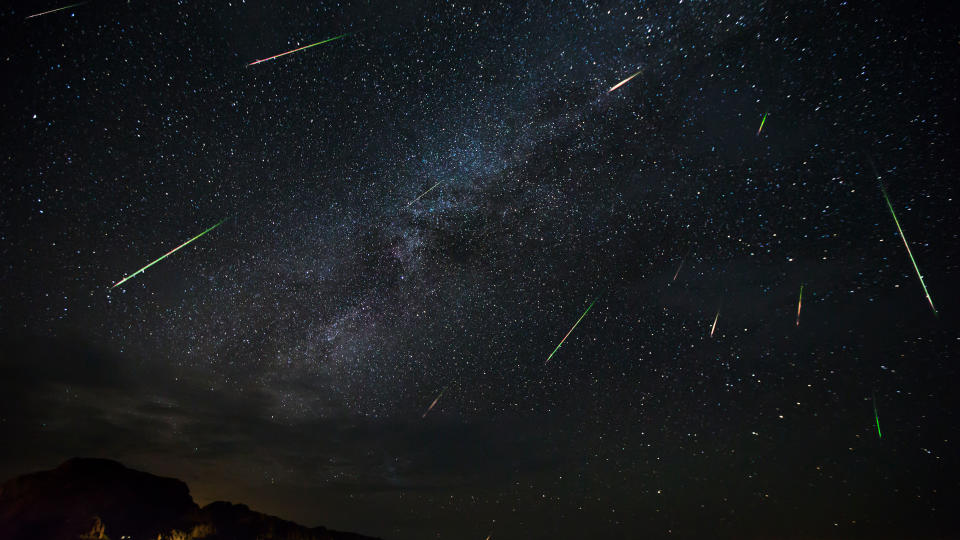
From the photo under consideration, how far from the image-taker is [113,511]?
7.72 metres

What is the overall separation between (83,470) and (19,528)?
137 centimetres

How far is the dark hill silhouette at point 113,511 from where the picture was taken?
7.10 meters

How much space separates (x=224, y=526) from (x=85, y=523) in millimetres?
2271

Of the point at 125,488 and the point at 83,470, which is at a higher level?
the point at 83,470

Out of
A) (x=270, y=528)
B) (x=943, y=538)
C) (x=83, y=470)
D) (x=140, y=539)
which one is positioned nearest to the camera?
(x=140, y=539)

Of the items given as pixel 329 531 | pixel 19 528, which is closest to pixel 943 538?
pixel 329 531

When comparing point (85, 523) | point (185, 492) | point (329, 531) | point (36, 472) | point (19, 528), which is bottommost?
point (329, 531)

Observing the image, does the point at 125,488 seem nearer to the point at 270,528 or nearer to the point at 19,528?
the point at 19,528

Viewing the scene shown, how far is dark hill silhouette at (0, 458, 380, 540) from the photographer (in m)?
7.10

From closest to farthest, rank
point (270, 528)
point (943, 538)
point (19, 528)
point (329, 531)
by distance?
point (19, 528), point (270, 528), point (329, 531), point (943, 538)

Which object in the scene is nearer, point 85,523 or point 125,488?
point 85,523

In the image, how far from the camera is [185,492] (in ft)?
30.3

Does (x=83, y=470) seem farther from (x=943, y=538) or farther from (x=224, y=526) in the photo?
(x=943, y=538)

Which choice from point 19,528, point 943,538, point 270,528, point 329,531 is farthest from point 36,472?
point 943,538
